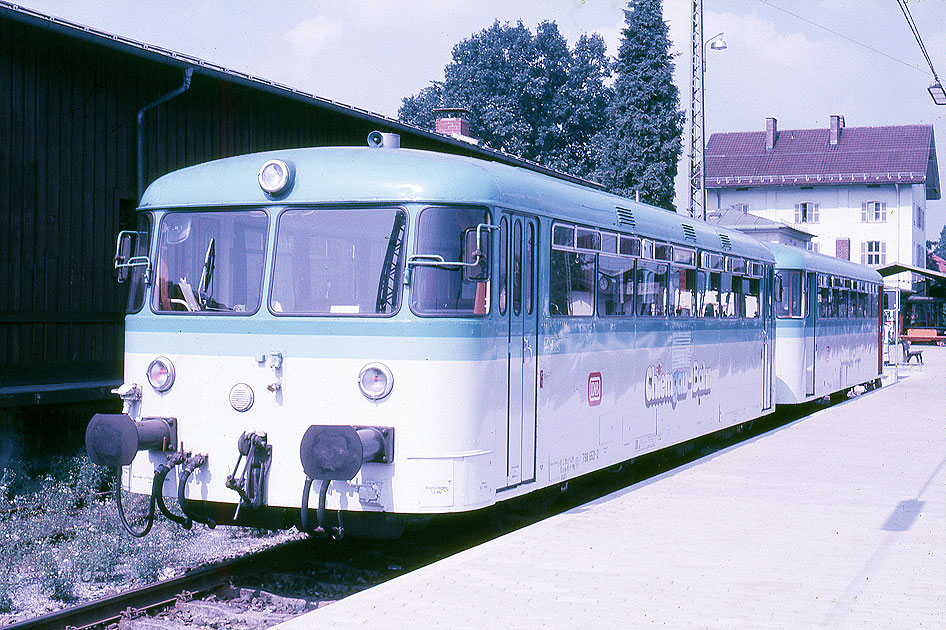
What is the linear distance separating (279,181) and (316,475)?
81.6 inches

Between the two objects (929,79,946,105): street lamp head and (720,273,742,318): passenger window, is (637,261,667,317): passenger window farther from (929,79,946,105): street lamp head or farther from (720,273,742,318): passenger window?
(929,79,946,105): street lamp head

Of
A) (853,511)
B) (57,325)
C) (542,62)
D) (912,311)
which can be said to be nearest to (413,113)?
(542,62)

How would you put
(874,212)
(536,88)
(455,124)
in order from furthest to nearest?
(874,212), (536,88), (455,124)

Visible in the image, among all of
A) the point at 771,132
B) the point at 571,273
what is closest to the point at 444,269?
the point at 571,273

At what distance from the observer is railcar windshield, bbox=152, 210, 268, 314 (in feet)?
24.3

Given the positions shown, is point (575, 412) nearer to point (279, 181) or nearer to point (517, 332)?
point (517, 332)

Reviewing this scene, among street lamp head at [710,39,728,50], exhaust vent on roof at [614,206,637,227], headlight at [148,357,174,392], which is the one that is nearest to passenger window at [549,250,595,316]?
exhaust vent on roof at [614,206,637,227]

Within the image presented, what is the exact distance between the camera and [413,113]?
2255 inches

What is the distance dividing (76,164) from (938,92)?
15.4m

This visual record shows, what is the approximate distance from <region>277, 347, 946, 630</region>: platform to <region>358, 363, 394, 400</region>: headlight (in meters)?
1.16

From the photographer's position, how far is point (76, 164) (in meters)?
12.1

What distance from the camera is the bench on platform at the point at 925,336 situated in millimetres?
58406

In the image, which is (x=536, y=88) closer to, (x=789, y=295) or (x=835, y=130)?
(x=835, y=130)

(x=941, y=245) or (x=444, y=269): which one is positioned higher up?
(x=941, y=245)
